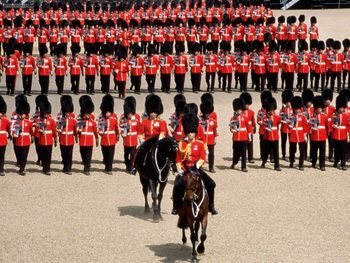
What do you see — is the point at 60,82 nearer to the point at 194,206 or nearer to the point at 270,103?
the point at 270,103

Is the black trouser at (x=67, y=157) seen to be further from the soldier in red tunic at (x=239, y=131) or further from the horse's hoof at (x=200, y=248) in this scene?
the horse's hoof at (x=200, y=248)

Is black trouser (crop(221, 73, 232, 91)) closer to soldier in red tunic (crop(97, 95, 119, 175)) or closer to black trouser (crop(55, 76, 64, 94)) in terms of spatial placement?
black trouser (crop(55, 76, 64, 94))

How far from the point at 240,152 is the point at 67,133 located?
2907 mm

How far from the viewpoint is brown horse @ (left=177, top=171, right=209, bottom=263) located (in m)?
10.8

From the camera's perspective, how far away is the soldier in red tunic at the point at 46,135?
1612cm

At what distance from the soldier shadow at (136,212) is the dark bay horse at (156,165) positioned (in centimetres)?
19

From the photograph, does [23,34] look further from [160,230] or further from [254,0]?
[160,230]

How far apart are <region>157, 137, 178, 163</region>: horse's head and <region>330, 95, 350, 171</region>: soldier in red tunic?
4683 mm

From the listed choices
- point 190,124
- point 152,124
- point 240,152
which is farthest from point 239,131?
→ point 190,124

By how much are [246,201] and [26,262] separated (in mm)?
3997

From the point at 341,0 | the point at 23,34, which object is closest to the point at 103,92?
the point at 23,34

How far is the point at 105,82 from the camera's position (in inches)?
933

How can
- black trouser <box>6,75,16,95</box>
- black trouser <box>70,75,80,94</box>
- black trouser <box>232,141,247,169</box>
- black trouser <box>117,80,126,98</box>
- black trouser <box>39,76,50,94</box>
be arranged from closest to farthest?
1. black trouser <box>232,141,247,169</box>
2. black trouser <box>117,80,126,98</box>
3. black trouser <box>6,75,16,95</box>
4. black trouser <box>39,76,50,94</box>
5. black trouser <box>70,75,80,94</box>

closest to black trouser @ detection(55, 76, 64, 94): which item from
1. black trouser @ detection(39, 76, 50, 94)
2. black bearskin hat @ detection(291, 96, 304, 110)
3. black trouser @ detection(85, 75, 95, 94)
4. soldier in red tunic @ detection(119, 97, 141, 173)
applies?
black trouser @ detection(39, 76, 50, 94)
